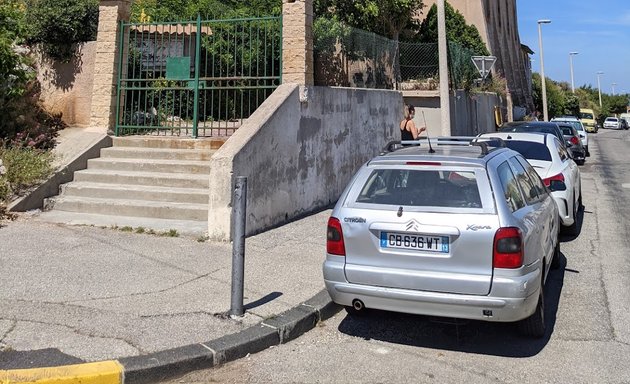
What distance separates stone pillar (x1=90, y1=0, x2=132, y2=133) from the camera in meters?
10.2

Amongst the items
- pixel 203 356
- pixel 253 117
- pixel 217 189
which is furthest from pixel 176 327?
pixel 253 117

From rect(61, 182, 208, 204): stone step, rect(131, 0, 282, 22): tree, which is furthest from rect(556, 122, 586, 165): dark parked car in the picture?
rect(61, 182, 208, 204): stone step

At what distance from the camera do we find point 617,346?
454cm

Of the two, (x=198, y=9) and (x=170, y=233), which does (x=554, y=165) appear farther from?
(x=198, y=9)

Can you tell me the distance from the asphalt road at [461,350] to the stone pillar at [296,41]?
5116 millimetres

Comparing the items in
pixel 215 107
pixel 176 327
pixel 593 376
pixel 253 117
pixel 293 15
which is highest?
pixel 293 15

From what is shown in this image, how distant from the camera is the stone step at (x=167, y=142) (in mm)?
9340

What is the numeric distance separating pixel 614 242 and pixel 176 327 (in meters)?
6.82

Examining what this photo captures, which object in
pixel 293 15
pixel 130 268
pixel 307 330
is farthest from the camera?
pixel 293 15

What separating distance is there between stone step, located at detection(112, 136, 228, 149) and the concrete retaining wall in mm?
1311

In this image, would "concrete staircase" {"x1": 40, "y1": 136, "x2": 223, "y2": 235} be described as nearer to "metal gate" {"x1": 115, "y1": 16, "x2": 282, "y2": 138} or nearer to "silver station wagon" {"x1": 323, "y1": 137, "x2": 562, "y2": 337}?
"metal gate" {"x1": 115, "y1": 16, "x2": 282, "y2": 138}

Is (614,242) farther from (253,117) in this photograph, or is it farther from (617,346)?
(253,117)

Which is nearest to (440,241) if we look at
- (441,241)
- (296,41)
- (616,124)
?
(441,241)

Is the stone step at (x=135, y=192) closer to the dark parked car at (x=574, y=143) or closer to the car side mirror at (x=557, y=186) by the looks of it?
the car side mirror at (x=557, y=186)
